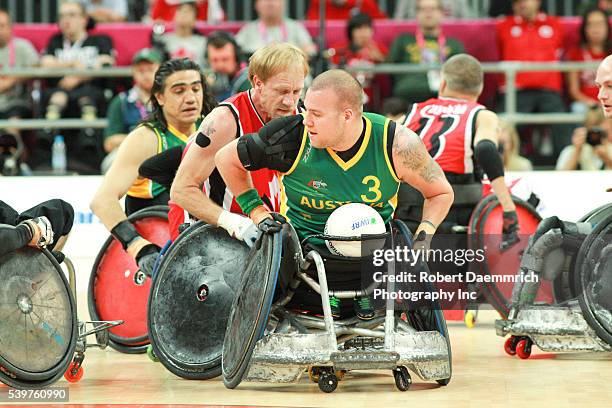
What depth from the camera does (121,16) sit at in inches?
564

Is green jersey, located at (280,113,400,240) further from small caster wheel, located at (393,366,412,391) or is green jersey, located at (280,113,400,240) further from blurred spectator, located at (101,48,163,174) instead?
blurred spectator, located at (101,48,163,174)

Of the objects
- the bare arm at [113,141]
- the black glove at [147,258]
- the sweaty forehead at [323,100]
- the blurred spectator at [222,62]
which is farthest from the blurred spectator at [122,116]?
the sweaty forehead at [323,100]

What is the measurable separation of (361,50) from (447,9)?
1.55 m

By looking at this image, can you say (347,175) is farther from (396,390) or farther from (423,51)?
(423,51)

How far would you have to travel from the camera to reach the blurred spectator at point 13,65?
13.0 m

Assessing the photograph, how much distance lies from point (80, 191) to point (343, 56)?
2.98 meters

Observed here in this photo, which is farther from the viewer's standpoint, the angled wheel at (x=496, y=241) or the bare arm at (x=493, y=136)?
the bare arm at (x=493, y=136)

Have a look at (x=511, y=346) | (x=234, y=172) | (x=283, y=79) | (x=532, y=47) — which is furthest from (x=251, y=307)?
(x=532, y=47)

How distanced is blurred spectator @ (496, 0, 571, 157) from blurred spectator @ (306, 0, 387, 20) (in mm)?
1503

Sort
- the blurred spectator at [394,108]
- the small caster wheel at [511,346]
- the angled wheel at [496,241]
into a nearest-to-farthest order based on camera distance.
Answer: the small caster wheel at [511,346], the angled wheel at [496,241], the blurred spectator at [394,108]

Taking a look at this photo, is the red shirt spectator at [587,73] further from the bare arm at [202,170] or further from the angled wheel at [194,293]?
the angled wheel at [194,293]

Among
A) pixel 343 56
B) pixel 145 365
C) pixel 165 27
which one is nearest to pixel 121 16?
pixel 165 27

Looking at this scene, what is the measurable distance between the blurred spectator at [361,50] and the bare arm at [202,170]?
18.9 ft

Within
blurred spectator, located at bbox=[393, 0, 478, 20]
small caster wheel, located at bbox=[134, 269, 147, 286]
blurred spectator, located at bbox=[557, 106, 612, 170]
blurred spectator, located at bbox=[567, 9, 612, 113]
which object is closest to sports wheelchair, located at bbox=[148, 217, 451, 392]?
small caster wheel, located at bbox=[134, 269, 147, 286]
